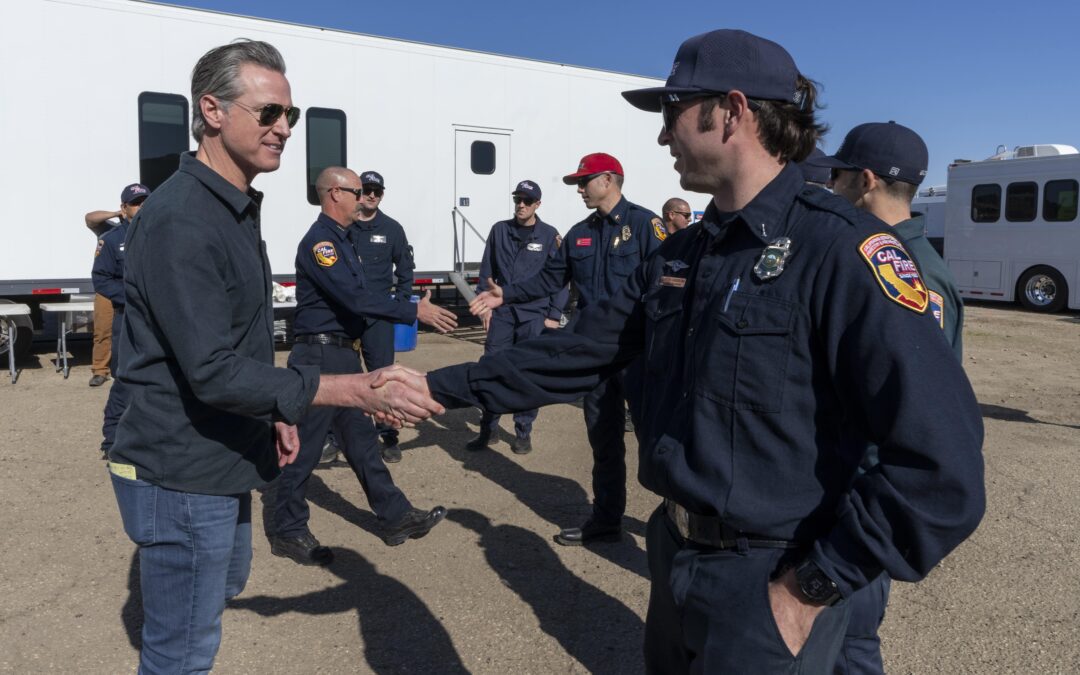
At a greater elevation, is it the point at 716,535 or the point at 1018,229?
the point at 1018,229

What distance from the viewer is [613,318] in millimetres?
2303

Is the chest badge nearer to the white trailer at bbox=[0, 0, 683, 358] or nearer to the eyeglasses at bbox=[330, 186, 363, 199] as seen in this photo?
the eyeglasses at bbox=[330, 186, 363, 199]

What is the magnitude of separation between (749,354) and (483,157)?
10674 millimetres

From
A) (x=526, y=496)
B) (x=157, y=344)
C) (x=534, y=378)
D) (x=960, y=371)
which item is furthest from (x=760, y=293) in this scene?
(x=526, y=496)

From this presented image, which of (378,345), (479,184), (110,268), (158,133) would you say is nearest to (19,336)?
(158,133)

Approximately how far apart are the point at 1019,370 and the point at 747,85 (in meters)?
10.5

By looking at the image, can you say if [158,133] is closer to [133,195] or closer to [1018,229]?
[133,195]

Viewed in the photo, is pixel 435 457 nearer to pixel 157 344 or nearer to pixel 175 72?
pixel 157 344

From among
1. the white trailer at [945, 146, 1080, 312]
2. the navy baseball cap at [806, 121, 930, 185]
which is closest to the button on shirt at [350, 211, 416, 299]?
the navy baseball cap at [806, 121, 930, 185]

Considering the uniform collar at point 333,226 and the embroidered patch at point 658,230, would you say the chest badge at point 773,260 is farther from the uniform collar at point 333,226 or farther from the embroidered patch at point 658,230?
the uniform collar at point 333,226

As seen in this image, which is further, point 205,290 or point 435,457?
point 435,457

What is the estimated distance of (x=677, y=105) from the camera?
6.17 ft

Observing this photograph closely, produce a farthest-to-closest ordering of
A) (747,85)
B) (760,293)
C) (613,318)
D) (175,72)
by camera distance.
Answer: (175,72) < (613,318) < (747,85) < (760,293)

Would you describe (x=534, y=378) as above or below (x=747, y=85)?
below
